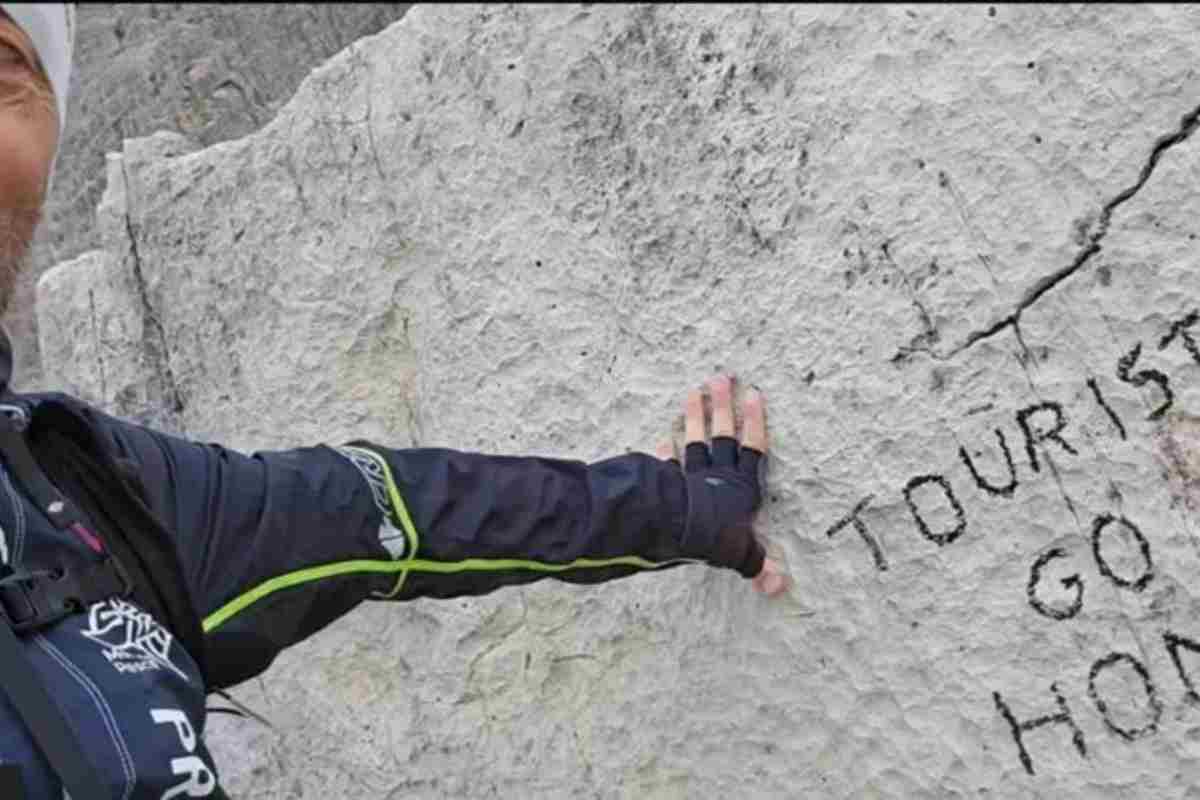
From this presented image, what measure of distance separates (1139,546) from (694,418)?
2.22 ft

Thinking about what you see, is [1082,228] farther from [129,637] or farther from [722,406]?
[129,637]

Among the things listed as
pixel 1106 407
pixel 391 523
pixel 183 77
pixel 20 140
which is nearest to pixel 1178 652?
pixel 1106 407

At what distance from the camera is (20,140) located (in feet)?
5.48

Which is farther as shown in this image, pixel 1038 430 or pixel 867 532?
pixel 867 532

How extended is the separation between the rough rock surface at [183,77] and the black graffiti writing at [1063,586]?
2.53 metres

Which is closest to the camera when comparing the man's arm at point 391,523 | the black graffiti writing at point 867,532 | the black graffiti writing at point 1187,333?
the man's arm at point 391,523

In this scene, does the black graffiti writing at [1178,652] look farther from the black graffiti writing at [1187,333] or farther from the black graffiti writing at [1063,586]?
the black graffiti writing at [1187,333]

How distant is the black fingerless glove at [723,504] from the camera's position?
2.10 metres

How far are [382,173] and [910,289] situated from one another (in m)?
1.05

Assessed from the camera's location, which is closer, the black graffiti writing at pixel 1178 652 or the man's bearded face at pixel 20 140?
the man's bearded face at pixel 20 140

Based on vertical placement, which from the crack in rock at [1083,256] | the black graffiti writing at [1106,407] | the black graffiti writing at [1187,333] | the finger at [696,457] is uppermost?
→ the crack in rock at [1083,256]

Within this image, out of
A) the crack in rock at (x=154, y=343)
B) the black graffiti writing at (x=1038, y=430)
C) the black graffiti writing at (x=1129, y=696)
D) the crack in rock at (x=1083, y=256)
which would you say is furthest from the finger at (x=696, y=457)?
the crack in rock at (x=154, y=343)

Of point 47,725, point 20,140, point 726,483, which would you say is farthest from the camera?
point 726,483

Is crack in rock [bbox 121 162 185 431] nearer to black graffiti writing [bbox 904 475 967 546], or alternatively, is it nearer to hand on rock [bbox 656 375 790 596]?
hand on rock [bbox 656 375 790 596]
